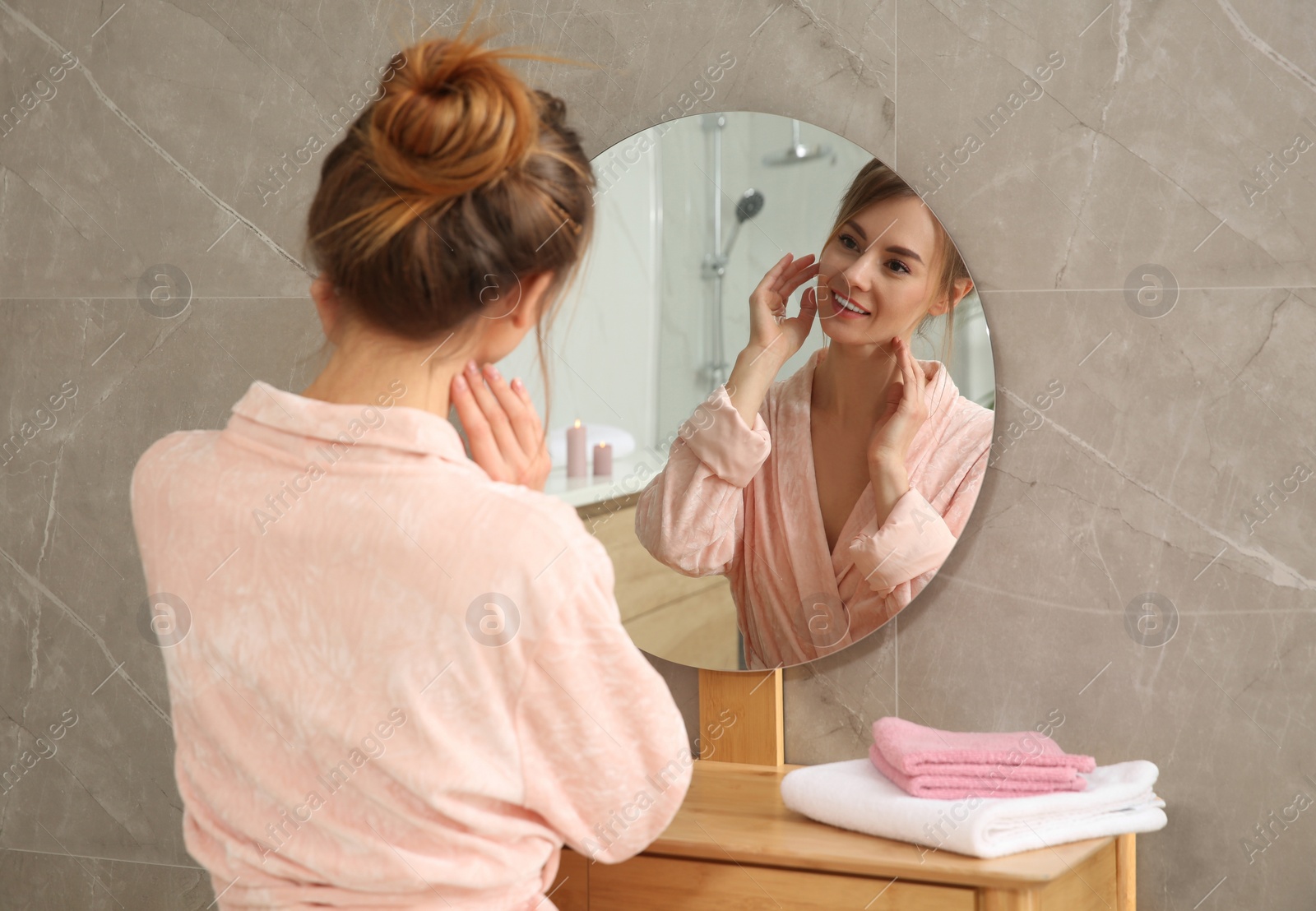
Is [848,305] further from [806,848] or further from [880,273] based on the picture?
[806,848]

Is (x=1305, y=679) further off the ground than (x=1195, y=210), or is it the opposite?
(x=1195, y=210)

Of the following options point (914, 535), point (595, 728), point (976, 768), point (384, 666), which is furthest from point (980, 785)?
point (384, 666)

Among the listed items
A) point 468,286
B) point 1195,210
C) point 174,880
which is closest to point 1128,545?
point 1195,210

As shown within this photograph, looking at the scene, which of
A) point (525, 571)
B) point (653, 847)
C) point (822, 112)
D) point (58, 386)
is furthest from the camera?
point (58, 386)

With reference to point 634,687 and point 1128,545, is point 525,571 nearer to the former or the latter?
point 634,687

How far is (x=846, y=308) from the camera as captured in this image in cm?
131

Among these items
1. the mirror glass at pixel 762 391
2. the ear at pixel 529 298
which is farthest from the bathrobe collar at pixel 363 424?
the mirror glass at pixel 762 391

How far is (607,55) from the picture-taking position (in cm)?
143

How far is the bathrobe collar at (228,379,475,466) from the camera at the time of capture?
76 centimetres

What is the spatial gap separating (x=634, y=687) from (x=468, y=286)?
0.31 meters

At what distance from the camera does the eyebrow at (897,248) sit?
4.24ft

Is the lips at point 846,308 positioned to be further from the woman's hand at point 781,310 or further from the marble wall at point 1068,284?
the marble wall at point 1068,284

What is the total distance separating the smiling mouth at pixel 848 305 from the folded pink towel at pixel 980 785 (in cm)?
52

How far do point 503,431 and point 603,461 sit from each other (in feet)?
1.20
